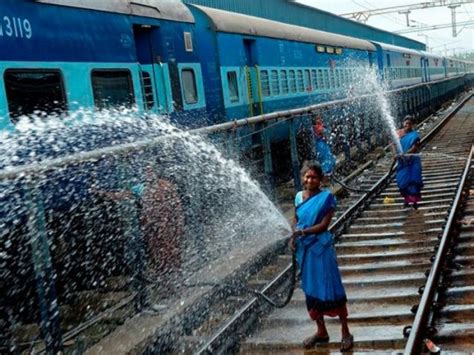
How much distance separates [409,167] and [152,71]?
13.0ft

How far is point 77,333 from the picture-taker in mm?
5254

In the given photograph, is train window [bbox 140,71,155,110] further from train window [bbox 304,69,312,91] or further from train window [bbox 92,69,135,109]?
train window [bbox 304,69,312,91]

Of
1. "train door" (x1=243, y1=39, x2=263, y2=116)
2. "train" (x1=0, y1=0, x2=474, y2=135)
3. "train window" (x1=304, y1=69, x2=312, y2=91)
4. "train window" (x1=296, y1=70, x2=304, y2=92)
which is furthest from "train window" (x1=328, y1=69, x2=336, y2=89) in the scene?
"train door" (x1=243, y1=39, x2=263, y2=116)

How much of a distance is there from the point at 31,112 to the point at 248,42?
776 centimetres

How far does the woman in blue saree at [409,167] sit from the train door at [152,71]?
3449mm

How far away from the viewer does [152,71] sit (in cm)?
902

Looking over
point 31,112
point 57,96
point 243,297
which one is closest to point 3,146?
point 31,112

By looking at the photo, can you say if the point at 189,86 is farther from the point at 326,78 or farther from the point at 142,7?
the point at 326,78

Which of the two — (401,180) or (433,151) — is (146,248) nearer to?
(401,180)

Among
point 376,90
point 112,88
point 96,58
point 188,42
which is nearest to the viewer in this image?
point 96,58

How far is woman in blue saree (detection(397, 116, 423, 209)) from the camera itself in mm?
9336

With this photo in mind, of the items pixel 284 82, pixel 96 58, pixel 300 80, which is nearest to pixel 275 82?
pixel 284 82

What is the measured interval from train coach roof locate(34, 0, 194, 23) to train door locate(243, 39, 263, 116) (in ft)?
8.66

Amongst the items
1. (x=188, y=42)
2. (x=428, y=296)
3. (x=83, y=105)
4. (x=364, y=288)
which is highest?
(x=188, y=42)
